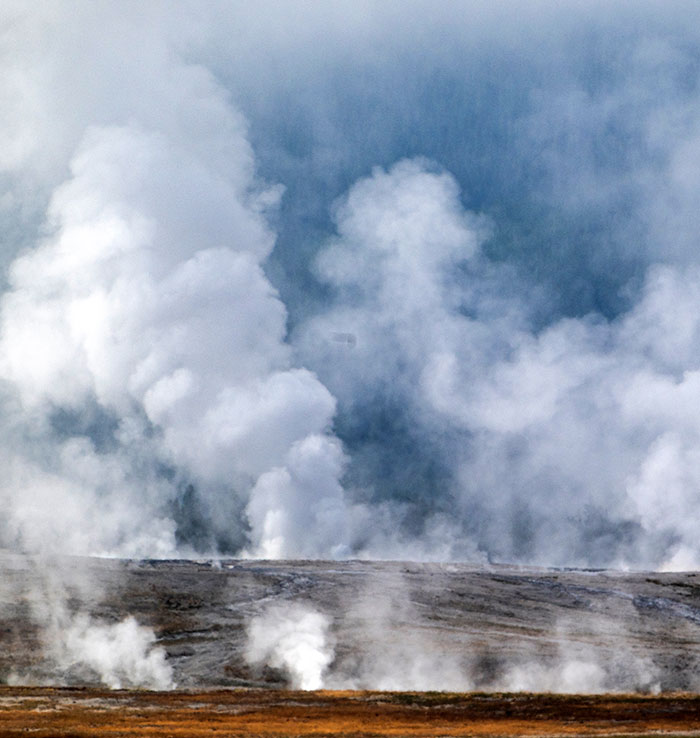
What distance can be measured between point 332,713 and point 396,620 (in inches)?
1127

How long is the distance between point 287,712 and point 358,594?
36755mm

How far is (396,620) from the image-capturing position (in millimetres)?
69188

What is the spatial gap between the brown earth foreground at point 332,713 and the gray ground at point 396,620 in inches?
359

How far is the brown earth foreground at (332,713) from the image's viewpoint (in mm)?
36969

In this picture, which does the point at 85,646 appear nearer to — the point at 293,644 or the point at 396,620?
the point at 293,644

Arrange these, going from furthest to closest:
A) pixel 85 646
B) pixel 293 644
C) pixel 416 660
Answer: pixel 85 646, pixel 293 644, pixel 416 660

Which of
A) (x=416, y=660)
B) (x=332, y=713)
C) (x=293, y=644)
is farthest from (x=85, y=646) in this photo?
(x=332, y=713)

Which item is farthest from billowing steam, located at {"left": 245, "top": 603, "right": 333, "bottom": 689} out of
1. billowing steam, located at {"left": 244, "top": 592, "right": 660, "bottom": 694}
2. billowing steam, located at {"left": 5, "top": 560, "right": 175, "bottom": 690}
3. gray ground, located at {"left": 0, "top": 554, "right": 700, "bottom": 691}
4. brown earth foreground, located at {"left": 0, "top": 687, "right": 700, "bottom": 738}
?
brown earth foreground, located at {"left": 0, "top": 687, "right": 700, "bottom": 738}

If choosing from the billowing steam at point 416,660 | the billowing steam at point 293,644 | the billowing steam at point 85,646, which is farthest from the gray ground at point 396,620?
the billowing steam at point 293,644

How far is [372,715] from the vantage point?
40.9 metres

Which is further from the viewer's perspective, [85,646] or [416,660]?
[85,646]

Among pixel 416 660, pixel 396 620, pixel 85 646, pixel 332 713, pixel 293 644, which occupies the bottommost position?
pixel 332 713

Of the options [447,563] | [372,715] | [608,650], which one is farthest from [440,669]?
[447,563]

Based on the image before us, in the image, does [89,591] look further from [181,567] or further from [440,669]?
[440,669]
